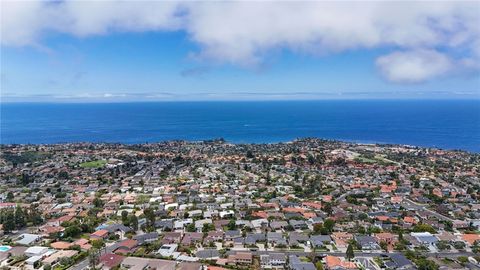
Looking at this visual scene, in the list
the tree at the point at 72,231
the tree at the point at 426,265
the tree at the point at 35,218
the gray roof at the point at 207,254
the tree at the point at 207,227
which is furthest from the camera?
the tree at the point at 35,218

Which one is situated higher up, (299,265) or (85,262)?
(299,265)

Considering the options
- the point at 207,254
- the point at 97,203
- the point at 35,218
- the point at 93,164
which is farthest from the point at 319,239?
the point at 93,164

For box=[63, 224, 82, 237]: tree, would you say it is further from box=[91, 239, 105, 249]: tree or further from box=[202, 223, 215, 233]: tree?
box=[202, 223, 215, 233]: tree

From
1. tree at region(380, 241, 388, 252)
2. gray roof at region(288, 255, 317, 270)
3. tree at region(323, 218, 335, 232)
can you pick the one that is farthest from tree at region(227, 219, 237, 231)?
tree at region(380, 241, 388, 252)

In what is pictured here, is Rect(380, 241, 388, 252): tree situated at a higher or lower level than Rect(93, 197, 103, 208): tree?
higher

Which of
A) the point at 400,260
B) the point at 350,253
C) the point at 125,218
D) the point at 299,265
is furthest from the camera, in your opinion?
the point at 125,218

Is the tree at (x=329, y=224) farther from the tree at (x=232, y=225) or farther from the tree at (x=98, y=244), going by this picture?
the tree at (x=98, y=244)

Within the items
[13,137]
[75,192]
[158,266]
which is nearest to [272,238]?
[158,266]

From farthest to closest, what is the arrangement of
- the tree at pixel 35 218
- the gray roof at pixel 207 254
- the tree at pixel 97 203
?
the tree at pixel 97 203, the tree at pixel 35 218, the gray roof at pixel 207 254

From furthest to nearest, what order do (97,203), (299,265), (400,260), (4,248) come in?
(97,203)
(4,248)
(400,260)
(299,265)

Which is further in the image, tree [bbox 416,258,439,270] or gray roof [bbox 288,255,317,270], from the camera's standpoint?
gray roof [bbox 288,255,317,270]

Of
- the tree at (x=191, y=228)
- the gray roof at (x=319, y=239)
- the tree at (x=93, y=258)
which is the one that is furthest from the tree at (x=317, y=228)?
the tree at (x=93, y=258)

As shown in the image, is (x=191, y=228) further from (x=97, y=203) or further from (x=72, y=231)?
(x=97, y=203)
